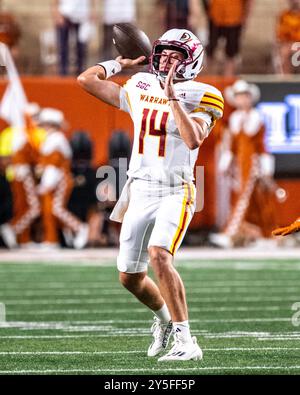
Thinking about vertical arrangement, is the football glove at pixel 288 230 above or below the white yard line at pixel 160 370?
above

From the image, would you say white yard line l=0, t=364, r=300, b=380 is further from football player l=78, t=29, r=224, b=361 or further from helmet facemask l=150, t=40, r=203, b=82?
helmet facemask l=150, t=40, r=203, b=82

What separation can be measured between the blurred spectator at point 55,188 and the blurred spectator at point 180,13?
6.18 ft

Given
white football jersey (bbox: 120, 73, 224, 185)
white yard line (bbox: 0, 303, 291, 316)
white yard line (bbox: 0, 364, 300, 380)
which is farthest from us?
white yard line (bbox: 0, 303, 291, 316)

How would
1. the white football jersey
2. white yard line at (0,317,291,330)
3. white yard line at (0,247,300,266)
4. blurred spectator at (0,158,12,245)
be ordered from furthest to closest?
blurred spectator at (0,158,12,245), white yard line at (0,247,300,266), white yard line at (0,317,291,330), the white football jersey

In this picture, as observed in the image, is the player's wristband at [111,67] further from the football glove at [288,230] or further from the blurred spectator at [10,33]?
the blurred spectator at [10,33]

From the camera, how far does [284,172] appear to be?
50.5 ft

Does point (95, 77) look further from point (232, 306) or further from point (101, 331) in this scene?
point (232, 306)

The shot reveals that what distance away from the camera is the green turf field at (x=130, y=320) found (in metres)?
5.94

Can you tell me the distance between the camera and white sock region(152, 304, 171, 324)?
6508 millimetres

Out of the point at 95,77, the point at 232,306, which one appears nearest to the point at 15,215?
the point at 232,306

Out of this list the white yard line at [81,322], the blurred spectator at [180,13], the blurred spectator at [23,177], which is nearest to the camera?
the white yard line at [81,322]

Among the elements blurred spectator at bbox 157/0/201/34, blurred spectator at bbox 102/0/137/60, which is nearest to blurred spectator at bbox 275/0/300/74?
blurred spectator at bbox 157/0/201/34

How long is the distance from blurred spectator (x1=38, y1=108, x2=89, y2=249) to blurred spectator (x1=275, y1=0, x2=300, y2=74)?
287 centimetres

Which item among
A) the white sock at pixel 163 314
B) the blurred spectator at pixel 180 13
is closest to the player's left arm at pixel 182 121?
the white sock at pixel 163 314
